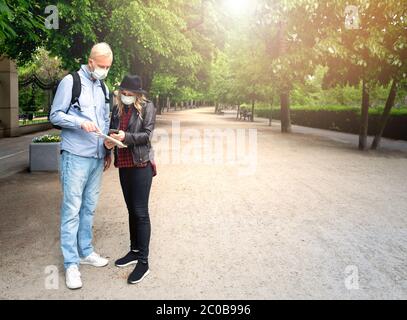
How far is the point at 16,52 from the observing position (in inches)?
486

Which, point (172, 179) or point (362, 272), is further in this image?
point (172, 179)

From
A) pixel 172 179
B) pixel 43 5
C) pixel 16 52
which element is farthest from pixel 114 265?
pixel 16 52

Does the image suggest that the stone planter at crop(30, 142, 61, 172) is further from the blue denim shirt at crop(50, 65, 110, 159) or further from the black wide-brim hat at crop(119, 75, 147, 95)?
the black wide-brim hat at crop(119, 75, 147, 95)

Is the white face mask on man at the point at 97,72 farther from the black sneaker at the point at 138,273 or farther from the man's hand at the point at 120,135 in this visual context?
the black sneaker at the point at 138,273

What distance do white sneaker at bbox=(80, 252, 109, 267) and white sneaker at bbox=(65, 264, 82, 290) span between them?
1.17 ft

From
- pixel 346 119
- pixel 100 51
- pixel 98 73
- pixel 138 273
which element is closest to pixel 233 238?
pixel 138 273

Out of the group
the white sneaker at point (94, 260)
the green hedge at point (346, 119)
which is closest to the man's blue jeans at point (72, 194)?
the white sneaker at point (94, 260)

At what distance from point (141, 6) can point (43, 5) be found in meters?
2.73

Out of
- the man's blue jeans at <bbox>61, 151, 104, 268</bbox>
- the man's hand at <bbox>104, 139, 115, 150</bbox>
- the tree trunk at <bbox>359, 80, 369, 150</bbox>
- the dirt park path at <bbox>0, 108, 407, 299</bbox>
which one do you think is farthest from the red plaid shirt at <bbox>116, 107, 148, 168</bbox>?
the tree trunk at <bbox>359, 80, 369, 150</bbox>

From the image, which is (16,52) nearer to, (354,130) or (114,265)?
(114,265)

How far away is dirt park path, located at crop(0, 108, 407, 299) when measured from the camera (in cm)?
349

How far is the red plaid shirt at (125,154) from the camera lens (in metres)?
3.63

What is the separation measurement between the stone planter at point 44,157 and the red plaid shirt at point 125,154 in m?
5.97

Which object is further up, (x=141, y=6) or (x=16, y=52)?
(x=141, y=6)
